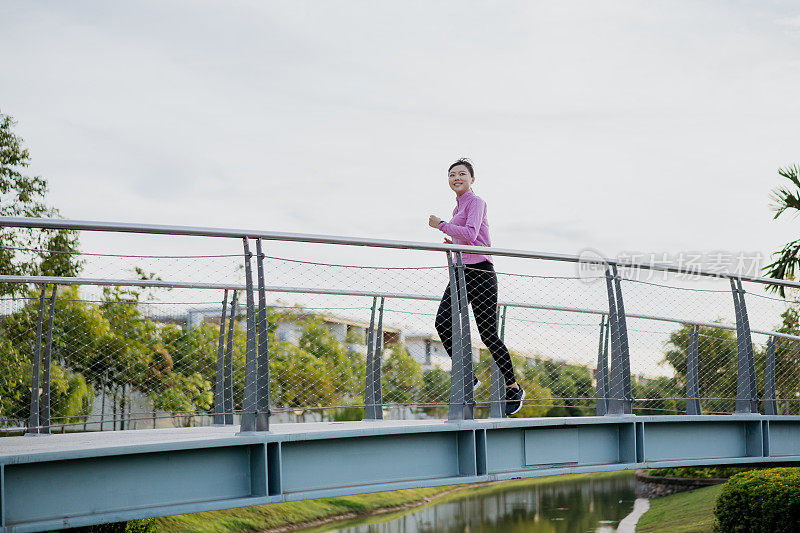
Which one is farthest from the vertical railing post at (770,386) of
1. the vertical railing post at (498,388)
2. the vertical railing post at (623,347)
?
the vertical railing post at (498,388)

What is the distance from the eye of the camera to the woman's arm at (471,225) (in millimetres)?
6965

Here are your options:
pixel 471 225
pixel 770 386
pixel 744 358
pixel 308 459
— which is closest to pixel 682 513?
pixel 770 386

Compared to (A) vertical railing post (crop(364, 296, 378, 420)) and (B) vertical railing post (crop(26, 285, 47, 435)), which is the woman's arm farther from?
(B) vertical railing post (crop(26, 285, 47, 435))

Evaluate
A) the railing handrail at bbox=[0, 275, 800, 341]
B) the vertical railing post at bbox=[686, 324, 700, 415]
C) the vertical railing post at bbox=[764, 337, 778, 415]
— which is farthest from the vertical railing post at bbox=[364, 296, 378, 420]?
the vertical railing post at bbox=[764, 337, 778, 415]

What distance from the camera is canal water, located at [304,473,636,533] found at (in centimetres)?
2667

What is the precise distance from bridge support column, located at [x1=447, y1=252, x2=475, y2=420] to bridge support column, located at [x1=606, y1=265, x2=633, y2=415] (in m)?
1.70

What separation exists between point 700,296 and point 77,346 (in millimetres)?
12638

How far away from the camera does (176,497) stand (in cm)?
567

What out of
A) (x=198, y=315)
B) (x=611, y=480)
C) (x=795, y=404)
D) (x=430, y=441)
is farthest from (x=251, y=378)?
(x=611, y=480)

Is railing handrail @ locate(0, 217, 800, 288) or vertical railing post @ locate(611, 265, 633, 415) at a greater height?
railing handrail @ locate(0, 217, 800, 288)

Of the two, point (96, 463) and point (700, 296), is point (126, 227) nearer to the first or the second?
point (96, 463)

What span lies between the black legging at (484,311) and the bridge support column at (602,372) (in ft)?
4.05

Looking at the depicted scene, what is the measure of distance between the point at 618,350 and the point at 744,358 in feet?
6.87

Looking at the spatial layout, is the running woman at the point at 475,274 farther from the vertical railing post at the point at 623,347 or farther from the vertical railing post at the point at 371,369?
the vertical railing post at the point at 371,369
